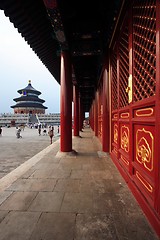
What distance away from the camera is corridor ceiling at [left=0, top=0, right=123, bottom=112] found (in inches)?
157

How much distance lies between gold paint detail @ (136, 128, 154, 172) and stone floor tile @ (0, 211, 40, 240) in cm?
182

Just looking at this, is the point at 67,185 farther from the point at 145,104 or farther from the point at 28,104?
the point at 28,104

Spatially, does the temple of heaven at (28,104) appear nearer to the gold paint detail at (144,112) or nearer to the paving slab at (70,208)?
the paving slab at (70,208)

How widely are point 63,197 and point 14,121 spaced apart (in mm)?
58349

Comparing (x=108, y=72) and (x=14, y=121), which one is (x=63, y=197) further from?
(x=14, y=121)

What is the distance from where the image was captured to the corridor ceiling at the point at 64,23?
3.99 metres

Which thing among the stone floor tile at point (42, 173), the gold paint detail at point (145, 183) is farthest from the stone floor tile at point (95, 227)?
the stone floor tile at point (42, 173)

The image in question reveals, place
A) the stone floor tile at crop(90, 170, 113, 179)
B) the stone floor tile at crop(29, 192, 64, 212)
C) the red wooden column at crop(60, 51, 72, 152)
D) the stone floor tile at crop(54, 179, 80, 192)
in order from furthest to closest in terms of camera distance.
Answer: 1. the red wooden column at crop(60, 51, 72, 152)
2. the stone floor tile at crop(90, 170, 113, 179)
3. the stone floor tile at crop(54, 179, 80, 192)
4. the stone floor tile at crop(29, 192, 64, 212)

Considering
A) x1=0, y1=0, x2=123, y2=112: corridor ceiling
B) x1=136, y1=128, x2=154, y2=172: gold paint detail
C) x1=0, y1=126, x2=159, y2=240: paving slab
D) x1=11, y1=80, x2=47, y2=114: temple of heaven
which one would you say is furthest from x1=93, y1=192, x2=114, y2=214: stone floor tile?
x1=11, y1=80, x2=47, y2=114: temple of heaven

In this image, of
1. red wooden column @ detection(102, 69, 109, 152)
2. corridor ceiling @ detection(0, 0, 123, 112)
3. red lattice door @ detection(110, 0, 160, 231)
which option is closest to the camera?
red lattice door @ detection(110, 0, 160, 231)

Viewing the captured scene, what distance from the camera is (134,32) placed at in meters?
3.07

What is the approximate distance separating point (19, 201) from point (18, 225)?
26.2 inches

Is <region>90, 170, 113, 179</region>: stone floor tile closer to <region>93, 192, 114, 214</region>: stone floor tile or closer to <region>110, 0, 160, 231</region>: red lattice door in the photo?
<region>110, 0, 160, 231</region>: red lattice door

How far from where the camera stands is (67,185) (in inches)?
131
